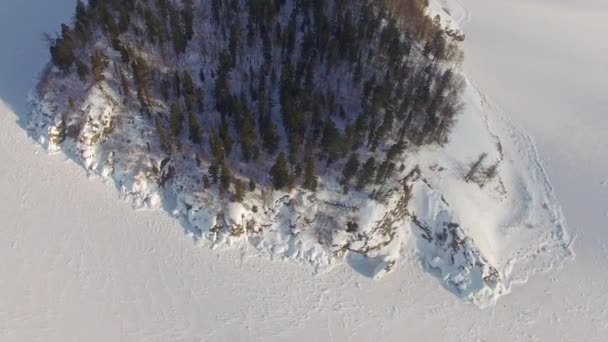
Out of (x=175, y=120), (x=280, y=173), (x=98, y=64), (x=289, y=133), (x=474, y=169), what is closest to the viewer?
(x=280, y=173)

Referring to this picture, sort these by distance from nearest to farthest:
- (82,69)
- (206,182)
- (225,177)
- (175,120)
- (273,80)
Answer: (225,177) → (206,182) → (175,120) → (82,69) → (273,80)

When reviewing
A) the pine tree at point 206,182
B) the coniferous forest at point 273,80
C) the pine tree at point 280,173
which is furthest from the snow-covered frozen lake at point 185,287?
the pine tree at point 280,173

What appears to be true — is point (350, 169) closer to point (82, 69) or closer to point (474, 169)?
point (474, 169)

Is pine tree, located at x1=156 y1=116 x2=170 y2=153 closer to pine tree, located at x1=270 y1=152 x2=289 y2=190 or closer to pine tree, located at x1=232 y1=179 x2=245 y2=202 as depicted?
pine tree, located at x1=232 y1=179 x2=245 y2=202

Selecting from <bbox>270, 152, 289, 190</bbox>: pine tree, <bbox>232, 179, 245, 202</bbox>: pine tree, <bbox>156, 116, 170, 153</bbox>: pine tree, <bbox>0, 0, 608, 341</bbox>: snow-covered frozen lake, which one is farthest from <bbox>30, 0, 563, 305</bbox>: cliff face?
<bbox>0, 0, 608, 341</bbox>: snow-covered frozen lake

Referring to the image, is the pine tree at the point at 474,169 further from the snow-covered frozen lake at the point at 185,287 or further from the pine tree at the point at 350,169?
the pine tree at the point at 350,169

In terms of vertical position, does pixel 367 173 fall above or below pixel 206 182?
above

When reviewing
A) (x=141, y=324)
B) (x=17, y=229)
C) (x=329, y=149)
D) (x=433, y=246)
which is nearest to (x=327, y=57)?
(x=329, y=149)

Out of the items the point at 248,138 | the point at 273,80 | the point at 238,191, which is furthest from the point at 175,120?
the point at 273,80
